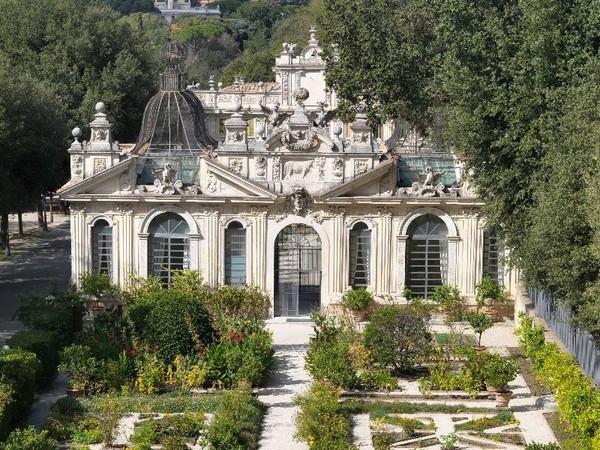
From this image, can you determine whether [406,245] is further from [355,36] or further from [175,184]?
[355,36]

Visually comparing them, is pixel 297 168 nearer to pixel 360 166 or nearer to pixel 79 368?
pixel 360 166

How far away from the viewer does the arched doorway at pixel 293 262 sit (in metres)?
36.9

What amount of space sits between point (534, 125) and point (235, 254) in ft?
32.9

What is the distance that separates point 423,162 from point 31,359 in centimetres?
1448

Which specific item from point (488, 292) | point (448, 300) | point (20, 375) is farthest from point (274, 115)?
point (20, 375)

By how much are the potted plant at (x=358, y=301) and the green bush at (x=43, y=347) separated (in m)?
9.03

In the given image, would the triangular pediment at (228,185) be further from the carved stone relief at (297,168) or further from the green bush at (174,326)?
the green bush at (174,326)

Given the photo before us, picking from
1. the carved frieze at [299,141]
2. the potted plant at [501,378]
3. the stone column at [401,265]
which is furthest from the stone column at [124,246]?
the potted plant at [501,378]

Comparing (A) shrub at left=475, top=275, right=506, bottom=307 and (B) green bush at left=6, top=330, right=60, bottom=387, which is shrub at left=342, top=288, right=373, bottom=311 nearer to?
(A) shrub at left=475, top=275, right=506, bottom=307

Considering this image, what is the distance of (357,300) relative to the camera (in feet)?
118

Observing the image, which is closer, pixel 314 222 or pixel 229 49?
pixel 314 222

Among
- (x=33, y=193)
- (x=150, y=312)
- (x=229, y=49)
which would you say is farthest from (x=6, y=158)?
(x=229, y=49)

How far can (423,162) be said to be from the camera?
37.4m

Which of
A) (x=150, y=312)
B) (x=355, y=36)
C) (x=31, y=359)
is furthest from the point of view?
(x=355, y=36)
